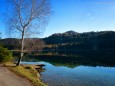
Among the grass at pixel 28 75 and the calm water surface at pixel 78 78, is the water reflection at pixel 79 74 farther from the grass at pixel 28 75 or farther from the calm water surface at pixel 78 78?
the grass at pixel 28 75

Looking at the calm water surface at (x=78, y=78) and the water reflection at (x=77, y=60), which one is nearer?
the calm water surface at (x=78, y=78)

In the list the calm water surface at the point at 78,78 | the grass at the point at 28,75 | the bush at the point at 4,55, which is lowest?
the calm water surface at the point at 78,78

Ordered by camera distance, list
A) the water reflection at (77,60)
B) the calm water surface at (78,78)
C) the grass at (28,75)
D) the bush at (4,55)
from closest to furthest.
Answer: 1. the grass at (28,75)
2. the calm water surface at (78,78)
3. the bush at (4,55)
4. the water reflection at (77,60)

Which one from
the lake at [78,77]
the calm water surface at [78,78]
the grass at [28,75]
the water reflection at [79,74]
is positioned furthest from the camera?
the water reflection at [79,74]

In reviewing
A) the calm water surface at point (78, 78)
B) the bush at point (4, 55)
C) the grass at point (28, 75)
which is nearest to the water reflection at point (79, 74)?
the calm water surface at point (78, 78)

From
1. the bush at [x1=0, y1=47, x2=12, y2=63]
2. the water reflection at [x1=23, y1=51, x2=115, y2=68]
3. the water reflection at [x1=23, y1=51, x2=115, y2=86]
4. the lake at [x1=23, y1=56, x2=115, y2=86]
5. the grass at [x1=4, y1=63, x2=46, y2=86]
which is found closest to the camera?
the grass at [x1=4, y1=63, x2=46, y2=86]

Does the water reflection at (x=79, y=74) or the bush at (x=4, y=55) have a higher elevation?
the bush at (x=4, y=55)

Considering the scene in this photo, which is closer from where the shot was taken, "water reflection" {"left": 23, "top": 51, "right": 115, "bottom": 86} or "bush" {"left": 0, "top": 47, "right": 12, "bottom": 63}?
"water reflection" {"left": 23, "top": 51, "right": 115, "bottom": 86}

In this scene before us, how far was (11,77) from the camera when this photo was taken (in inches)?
1021

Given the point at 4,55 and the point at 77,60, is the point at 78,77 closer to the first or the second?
the point at 4,55

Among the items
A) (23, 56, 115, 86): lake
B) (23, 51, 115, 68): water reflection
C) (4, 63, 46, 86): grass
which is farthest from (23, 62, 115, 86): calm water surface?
(23, 51, 115, 68): water reflection

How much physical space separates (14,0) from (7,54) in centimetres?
872

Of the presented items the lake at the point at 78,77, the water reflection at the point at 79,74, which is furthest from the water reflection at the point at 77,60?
the lake at the point at 78,77

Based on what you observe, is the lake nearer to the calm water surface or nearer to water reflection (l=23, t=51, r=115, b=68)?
the calm water surface
